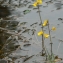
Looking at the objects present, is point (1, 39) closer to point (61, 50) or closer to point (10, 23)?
point (10, 23)

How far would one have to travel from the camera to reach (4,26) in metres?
3.53

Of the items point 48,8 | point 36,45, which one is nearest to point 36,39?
point 36,45

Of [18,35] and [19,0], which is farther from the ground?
[19,0]

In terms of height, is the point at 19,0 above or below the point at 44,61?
above

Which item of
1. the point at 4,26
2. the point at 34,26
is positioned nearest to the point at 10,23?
the point at 4,26

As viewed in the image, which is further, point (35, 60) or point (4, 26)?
point (4, 26)

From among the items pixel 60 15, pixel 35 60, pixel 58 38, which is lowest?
pixel 35 60

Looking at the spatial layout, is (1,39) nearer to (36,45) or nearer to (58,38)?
(36,45)

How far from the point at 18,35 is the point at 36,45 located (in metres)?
0.41

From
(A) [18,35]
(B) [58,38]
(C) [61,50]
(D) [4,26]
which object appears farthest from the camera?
(D) [4,26]

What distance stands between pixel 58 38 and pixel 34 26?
1.78 ft

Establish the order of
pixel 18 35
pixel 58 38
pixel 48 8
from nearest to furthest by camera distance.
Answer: pixel 58 38 → pixel 18 35 → pixel 48 8

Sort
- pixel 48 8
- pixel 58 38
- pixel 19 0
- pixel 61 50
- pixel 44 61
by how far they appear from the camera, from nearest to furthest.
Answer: pixel 44 61 < pixel 61 50 < pixel 58 38 < pixel 48 8 < pixel 19 0

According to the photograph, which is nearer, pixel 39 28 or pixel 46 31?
pixel 46 31
